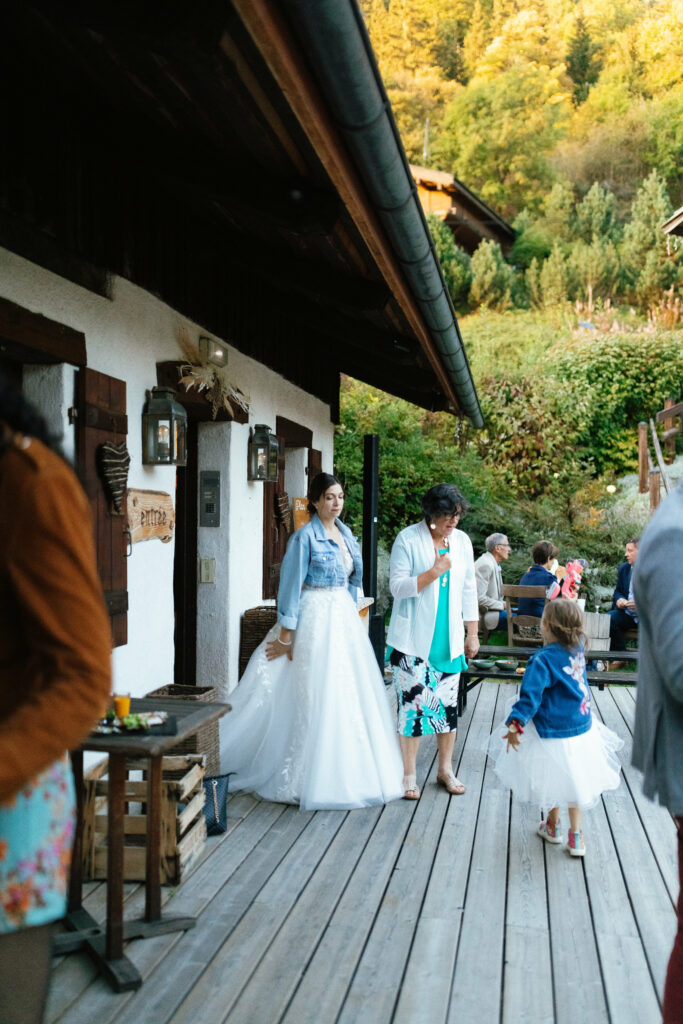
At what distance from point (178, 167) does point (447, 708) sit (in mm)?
3018

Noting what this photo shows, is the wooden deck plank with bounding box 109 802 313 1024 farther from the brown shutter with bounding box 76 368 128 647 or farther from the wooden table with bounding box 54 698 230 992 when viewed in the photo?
the brown shutter with bounding box 76 368 128 647

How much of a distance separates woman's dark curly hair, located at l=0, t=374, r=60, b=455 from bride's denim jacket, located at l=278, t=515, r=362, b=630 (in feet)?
11.0

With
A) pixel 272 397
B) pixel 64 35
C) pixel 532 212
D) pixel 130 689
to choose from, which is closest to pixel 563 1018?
pixel 130 689

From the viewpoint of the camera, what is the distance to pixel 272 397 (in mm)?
6648

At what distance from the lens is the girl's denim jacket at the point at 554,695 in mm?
3918

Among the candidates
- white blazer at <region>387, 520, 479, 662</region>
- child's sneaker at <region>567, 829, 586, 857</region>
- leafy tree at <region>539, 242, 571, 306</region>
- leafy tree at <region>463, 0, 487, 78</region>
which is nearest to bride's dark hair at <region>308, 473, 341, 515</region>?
white blazer at <region>387, 520, 479, 662</region>

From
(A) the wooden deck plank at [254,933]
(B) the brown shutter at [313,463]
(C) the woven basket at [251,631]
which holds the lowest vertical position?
(A) the wooden deck plank at [254,933]

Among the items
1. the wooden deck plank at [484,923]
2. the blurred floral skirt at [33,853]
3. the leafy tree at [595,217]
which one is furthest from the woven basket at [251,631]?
the leafy tree at [595,217]

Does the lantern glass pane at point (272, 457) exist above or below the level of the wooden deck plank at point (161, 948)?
above

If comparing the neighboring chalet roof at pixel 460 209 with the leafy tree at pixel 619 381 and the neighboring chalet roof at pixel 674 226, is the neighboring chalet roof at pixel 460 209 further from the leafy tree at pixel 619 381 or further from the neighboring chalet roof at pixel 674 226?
the neighboring chalet roof at pixel 674 226

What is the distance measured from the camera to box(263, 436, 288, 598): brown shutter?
257 inches

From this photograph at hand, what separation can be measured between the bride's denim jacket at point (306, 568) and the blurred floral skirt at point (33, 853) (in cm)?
327

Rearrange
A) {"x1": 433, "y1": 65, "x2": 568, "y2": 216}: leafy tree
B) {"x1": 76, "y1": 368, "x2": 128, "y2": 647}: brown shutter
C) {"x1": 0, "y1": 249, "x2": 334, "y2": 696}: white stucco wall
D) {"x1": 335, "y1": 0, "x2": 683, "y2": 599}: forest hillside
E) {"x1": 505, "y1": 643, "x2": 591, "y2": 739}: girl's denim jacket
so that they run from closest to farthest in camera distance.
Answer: {"x1": 0, "y1": 249, "x2": 334, "y2": 696}: white stucco wall < {"x1": 76, "y1": 368, "x2": 128, "y2": 647}: brown shutter < {"x1": 505, "y1": 643, "x2": 591, "y2": 739}: girl's denim jacket < {"x1": 335, "y1": 0, "x2": 683, "y2": 599}: forest hillside < {"x1": 433, "y1": 65, "x2": 568, "y2": 216}: leafy tree

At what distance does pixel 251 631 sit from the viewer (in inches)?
229
